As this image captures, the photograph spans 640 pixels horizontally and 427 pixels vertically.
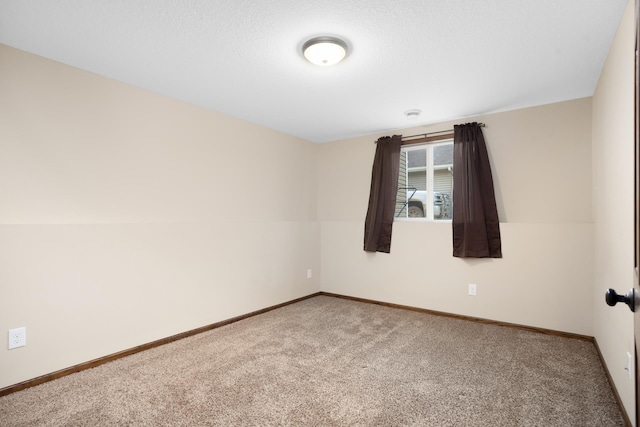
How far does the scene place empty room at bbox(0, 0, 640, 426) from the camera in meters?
1.88

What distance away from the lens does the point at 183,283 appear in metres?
3.11

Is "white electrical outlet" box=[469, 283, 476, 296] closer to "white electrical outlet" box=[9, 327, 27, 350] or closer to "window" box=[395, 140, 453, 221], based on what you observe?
"window" box=[395, 140, 453, 221]

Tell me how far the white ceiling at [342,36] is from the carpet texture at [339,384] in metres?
2.24

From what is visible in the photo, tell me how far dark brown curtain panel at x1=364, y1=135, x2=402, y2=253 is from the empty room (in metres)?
0.03

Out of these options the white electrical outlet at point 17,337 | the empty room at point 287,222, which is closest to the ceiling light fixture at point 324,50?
A: the empty room at point 287,222

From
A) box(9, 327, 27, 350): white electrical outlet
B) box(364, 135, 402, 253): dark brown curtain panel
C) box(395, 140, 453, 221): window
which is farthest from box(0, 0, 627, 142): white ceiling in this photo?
box(9, 327, 27, 350): white electrical outlet

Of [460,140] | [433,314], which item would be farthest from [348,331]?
[460,140]

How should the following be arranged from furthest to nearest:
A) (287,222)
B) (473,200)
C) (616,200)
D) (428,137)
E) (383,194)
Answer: (287,222) → (383,194) → (428,137) → (473,200) → (616,200)

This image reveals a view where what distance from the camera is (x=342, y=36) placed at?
2.06 m

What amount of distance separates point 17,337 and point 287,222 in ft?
9.05

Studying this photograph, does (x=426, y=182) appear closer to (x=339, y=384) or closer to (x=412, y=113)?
(x=412, y=113)

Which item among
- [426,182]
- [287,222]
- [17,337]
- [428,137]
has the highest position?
[428,137]

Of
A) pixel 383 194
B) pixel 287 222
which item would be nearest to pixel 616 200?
pixel 383 194

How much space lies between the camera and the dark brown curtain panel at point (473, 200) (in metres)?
3.41
